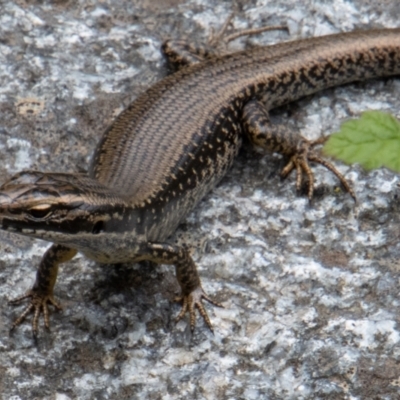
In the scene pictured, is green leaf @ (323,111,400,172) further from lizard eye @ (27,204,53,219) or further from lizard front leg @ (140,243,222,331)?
lizard front leg @ (140,243,222,331)

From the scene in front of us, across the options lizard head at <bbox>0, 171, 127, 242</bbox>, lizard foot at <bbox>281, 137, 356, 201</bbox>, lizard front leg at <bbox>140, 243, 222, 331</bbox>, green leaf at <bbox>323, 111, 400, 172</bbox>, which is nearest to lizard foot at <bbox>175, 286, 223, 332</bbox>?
lizard front leg at <bbox>140, 243, 222, 331</bbox>

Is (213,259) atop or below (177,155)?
below

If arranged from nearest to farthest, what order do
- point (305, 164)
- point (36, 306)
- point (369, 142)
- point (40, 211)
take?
point (369, 142) < point (40, 211) < point (36, 306) < point (305, 164)

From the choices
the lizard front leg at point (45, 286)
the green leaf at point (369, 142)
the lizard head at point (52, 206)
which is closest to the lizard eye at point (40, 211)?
the lizard head at point (52, 206)

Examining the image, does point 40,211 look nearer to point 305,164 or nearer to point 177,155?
point 177,155

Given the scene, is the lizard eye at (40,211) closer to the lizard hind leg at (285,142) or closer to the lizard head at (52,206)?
the lizard head at (52,206)

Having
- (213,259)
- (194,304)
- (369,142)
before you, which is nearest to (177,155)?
(213,259)

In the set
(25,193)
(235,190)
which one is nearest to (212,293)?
(235,190)
